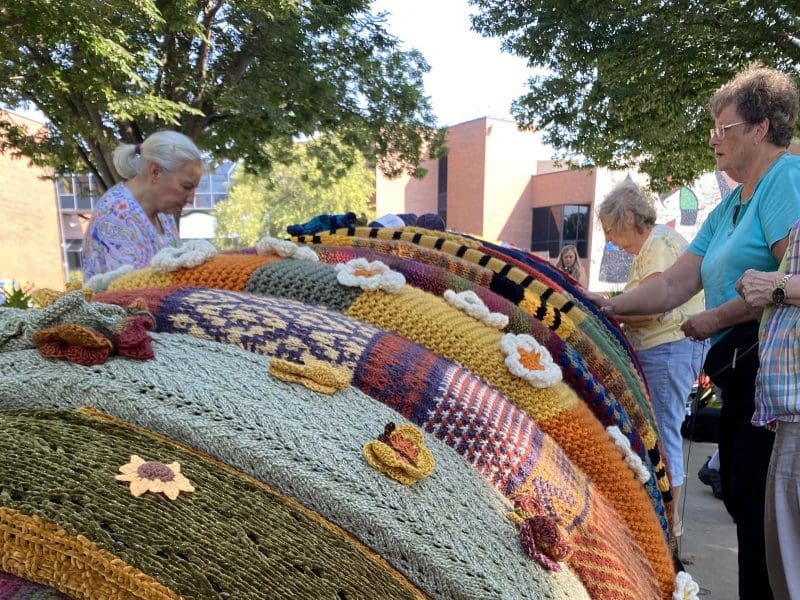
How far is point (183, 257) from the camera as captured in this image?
1.01 m

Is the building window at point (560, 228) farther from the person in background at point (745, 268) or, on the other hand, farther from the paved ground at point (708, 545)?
the person in background at point (745, 268)

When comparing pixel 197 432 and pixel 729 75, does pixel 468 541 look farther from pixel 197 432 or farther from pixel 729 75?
pixel 729 75

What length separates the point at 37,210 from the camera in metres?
23.0

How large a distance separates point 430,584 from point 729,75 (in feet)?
25.7

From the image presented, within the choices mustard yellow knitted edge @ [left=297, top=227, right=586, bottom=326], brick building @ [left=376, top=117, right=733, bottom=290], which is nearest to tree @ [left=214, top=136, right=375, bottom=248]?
brick building @ [left=376, top=117, right=733, bottom=290]

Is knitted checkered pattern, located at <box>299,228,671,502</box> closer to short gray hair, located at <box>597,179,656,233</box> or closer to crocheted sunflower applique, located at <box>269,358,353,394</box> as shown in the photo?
crocheted sunflower applique, located at <box>269,358,353,394</box>

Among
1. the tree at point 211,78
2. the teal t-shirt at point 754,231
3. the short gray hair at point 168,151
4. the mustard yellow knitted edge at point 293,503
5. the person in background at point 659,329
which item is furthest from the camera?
the tree at point 211,78

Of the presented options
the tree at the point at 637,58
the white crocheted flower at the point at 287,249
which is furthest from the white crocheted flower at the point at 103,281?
the tree at the point at 637,58

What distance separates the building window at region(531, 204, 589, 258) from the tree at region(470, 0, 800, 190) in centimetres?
1629

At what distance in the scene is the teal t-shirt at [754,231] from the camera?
1791 millimetres

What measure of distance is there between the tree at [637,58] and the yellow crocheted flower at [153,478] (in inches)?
273

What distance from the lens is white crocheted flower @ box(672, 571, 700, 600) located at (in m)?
1.07

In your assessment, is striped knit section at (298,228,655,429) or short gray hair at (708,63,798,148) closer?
striped knit section at (298,228,655,429)

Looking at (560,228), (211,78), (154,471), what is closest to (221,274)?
(154,471)
